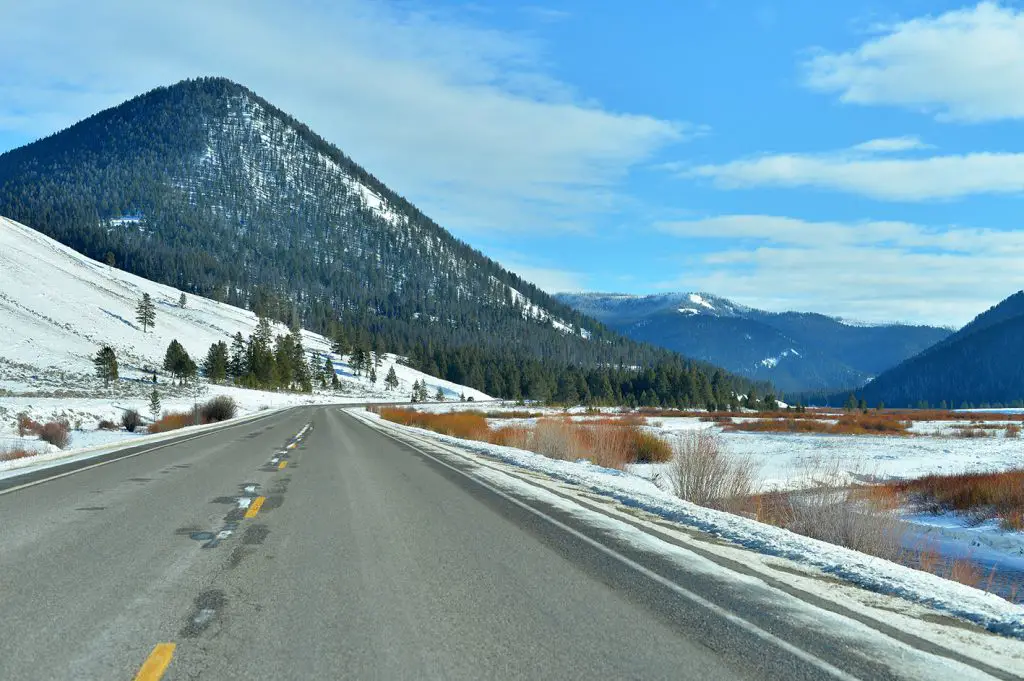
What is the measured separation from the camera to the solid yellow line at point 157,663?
155 inches

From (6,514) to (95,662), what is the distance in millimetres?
6756

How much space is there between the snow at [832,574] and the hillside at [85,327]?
3917cm

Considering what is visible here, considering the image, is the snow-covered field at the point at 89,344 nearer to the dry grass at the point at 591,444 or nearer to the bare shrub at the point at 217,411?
the bare shrub at the point at 217,411

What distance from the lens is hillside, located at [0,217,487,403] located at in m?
79.2

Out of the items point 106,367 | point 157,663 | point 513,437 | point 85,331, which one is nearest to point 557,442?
point 513,437

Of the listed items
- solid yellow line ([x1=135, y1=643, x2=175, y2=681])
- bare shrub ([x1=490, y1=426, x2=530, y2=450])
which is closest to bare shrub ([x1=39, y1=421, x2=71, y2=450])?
bare shrub ([x1=490, y1=426, x2=530, y2=450])

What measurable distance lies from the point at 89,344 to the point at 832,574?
114 meters

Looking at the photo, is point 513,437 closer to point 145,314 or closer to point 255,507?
point 255,507

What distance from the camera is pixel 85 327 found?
109750mm

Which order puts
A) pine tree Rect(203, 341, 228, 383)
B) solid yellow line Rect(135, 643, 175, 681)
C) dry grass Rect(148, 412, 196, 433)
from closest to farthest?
solid yellow line Rect(135, 643, 175, 681)
dry grass Rect(148, 412, 196, 433)
pine tree Rect(203, 341, 228, 383)

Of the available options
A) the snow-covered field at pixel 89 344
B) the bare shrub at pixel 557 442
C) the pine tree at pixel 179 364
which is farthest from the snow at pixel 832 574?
the pine tree at pixel 179 364

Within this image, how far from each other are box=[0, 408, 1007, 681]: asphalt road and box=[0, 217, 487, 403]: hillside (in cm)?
3622

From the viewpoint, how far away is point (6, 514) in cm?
931

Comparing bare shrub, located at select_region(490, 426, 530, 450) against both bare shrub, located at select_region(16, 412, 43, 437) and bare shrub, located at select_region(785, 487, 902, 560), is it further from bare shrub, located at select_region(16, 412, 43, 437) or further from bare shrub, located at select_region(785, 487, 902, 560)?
bare shrub, located at select_region(16, 412, 43, 437)
